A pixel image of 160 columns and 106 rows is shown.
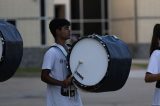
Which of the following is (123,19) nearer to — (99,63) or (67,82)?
(67,82)

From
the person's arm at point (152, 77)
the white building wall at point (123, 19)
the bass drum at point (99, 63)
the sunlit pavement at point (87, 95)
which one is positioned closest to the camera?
the bass drum at point (99, 63)

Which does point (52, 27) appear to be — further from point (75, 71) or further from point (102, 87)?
point (102, 87)

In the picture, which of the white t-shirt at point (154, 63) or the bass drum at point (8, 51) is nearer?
the bass drum at point (8, 51)

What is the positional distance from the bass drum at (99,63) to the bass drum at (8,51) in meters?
0.55

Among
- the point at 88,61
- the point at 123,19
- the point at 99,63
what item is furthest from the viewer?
the point at 123,19

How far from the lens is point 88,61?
19.7 feet

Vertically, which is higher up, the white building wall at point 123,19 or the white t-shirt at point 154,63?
the white t-shirt at point 154,63

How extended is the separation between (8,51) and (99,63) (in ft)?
3.15

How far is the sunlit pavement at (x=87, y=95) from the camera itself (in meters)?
15.1

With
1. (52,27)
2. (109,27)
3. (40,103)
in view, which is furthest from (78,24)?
(52,27)

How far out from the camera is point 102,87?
5734mm

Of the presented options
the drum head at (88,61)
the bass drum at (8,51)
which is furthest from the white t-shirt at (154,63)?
the bass drum at (8,51)

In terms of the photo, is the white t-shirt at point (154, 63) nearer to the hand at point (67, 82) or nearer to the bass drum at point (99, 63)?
the bass drum at point (99, 63)

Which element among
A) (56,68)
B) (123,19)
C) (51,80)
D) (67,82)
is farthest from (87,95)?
(123,19)
